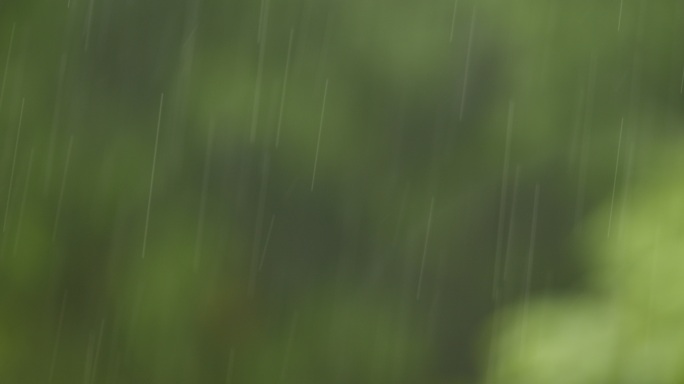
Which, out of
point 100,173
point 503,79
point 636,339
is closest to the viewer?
point 636,339

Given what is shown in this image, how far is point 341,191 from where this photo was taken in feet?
5.32

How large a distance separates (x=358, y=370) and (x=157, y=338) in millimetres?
373

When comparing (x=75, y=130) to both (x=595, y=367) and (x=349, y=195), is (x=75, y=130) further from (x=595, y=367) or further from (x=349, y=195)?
(x=595, y=367)

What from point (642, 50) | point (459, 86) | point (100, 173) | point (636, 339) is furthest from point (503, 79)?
point (100, 173)

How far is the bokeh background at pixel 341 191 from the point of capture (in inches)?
60.0

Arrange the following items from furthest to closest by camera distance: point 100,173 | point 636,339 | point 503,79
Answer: point 100,173 → point 503,79 → point 636,339

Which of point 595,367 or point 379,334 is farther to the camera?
point 379,334

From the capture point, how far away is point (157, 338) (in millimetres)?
1656

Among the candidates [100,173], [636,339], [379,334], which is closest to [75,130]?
[100,173]

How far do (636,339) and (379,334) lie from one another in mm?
427

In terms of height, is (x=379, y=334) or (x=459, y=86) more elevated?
(x=459, y=86)

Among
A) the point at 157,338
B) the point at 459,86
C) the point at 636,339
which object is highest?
the point at 459,86

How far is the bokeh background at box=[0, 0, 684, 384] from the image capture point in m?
1.52

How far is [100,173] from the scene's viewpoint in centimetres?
172
